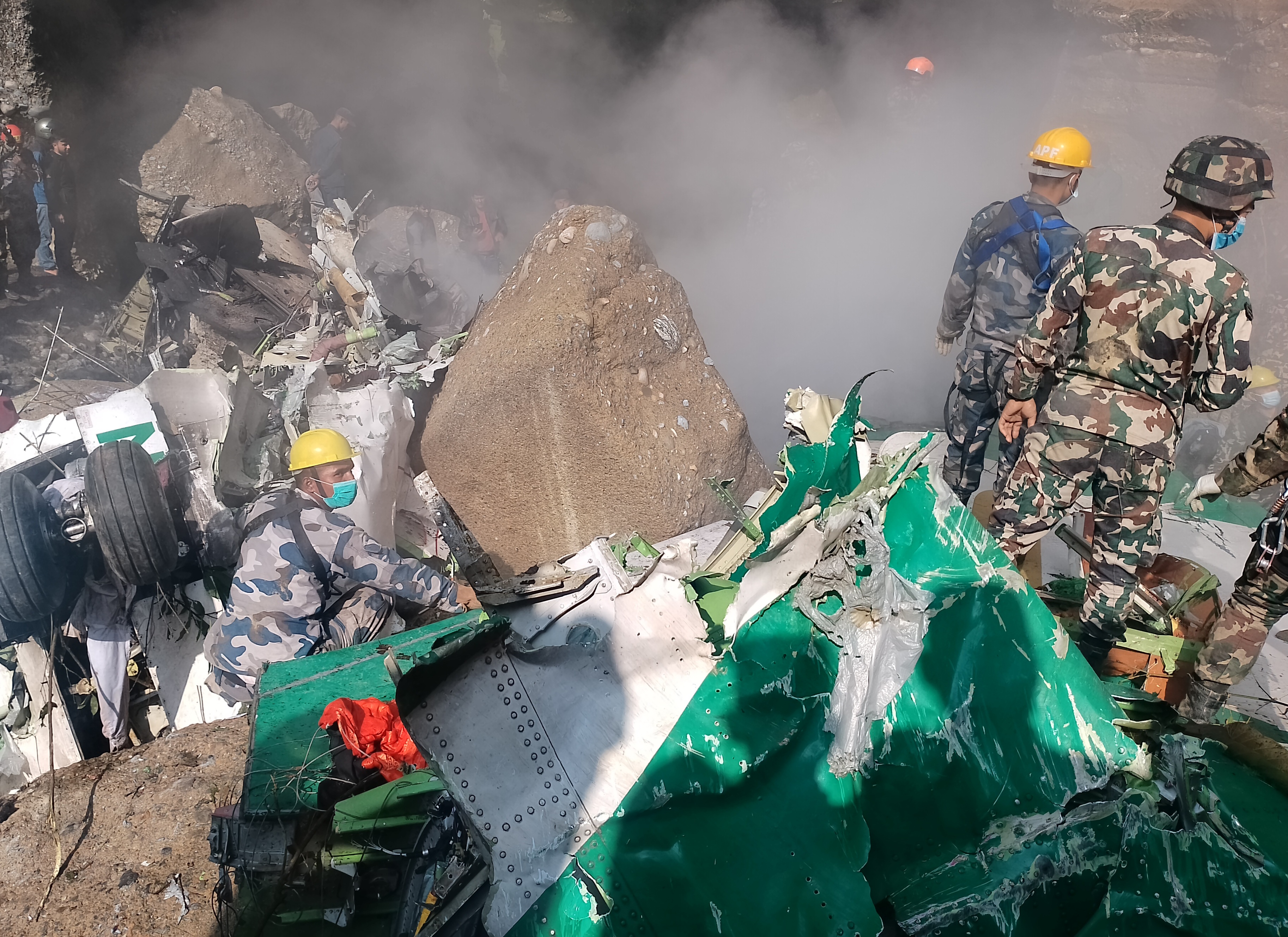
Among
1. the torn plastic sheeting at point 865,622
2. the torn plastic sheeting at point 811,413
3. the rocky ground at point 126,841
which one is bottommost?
the rocky ground at point 126,841

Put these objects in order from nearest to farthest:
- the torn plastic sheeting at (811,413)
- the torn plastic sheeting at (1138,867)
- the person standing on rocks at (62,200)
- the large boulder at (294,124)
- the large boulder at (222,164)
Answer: the torn plastic sheeting at (1138,867) → the torn plastic sheeting at (811,413) → the person standing on rocks at (62,200) → the large boulder at (222,164) → the large boulder at (294,124)

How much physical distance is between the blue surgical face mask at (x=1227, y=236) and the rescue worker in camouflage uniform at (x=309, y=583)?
10.1 ft

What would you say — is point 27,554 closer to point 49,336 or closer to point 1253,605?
point 1253,605

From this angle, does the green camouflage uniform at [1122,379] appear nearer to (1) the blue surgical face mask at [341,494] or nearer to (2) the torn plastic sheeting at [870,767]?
(2) the torn plastic sheeting at [870,767]

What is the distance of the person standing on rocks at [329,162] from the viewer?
821cm

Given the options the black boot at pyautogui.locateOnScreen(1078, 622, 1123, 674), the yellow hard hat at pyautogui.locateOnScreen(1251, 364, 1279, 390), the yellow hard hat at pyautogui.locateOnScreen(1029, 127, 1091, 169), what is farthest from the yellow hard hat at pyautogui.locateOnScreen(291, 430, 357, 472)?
the yellow hard hat at pyautogui.locateOnScreen(1251, 364, 1279, 390)

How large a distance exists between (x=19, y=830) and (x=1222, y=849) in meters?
3.61

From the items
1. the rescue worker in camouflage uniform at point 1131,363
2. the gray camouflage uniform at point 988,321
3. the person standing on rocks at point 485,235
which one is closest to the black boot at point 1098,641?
the rescue worker in camouflage uniform at point 1131,363

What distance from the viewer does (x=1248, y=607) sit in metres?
2.42

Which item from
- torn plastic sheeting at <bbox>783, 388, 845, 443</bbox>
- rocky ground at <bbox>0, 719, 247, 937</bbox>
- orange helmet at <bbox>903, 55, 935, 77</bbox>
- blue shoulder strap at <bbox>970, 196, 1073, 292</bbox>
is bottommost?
rocky ground at <bbox>0, 719, 247, 937</bbox>

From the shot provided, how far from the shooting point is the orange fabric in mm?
2406

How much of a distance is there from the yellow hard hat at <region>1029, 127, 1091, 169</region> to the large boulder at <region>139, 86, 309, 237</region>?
6.98 meters

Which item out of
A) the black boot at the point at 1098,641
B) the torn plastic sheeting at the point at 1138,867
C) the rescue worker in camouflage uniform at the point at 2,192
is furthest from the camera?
the rescue worker in camouflage uniform at the point at 2,192

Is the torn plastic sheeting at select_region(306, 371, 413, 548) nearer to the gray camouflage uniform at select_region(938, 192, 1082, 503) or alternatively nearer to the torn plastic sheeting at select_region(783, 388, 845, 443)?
the torn plastic sheeting at select_region(783, 388, 845, 443)
